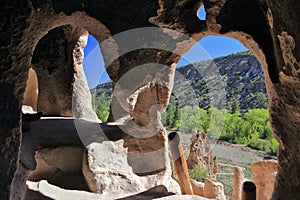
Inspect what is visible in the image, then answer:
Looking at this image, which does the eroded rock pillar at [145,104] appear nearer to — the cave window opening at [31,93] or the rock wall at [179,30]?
the rock wall at [179,30]

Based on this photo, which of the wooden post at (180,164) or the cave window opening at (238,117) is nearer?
the wooden post at (180,164)

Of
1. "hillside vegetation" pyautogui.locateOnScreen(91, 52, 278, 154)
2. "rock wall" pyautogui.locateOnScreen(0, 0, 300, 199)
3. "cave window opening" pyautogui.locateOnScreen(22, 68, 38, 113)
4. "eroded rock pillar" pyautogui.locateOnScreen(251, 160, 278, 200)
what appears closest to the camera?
"rock wall" pyautogui.locateOnScreen(0, 0, 300, 199)

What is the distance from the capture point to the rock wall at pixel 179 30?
214 centimetres

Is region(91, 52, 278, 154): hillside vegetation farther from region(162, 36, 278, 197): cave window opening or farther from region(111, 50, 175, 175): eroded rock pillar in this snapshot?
region(111, 50, 175, 175): eroded rock pillar

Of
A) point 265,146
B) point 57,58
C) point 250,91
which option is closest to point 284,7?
point 57,58

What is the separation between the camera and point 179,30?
3758 mm

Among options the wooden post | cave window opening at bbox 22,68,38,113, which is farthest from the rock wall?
cave window opening at bbox 22,68,38,113

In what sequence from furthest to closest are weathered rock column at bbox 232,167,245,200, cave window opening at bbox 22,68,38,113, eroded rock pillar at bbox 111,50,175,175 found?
cave window opening at bbox 22,68,38,113 < weathered rock column at bbox 232,167,245,200 < eroded rock pillar at bbox 111,50,175,175

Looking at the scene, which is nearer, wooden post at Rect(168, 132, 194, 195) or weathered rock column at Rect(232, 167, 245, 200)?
wooden post at Rect(168, 132, 194, 195)

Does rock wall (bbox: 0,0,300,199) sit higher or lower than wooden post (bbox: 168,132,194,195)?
higher

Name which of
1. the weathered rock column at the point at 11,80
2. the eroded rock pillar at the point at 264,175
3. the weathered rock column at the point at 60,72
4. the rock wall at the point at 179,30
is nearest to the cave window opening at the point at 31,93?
the weathered rock column at the point at 60,72

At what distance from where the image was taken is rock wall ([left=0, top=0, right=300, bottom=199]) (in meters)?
2.14

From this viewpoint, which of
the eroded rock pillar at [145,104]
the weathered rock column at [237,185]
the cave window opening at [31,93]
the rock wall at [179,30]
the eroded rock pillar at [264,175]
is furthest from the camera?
the cave window opening at [31,93]

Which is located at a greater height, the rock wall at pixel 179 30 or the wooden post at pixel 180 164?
the rock wall at pixel 179 30
